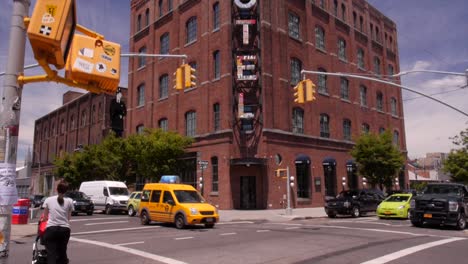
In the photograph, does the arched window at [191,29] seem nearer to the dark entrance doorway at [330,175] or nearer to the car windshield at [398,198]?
the dark entrance doorway at [330,175]

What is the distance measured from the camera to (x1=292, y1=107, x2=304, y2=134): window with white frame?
35.5 m

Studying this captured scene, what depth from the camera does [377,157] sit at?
35156 millimetres

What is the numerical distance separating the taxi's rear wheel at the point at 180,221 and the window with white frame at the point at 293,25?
2335 cm

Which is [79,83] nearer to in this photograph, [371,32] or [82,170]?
[82,170]

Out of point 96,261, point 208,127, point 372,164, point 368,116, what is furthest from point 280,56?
point 96,261

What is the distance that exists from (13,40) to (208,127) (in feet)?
98.1

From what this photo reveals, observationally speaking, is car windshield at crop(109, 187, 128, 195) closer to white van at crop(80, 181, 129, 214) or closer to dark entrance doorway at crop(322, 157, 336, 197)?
white van at crop(80, 181, 129, 214)

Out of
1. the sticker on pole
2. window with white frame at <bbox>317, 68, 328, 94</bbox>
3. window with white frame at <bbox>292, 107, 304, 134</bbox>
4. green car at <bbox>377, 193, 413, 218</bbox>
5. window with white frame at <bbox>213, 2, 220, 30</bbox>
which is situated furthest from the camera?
window with white frame at <bbox>317, 68, 328, 94</bbox>

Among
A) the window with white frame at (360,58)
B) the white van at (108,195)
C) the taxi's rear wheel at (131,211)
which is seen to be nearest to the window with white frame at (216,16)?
the white van at (108,195)

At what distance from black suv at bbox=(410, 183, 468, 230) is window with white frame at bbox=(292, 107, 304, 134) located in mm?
17184

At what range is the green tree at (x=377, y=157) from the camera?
35.1 m

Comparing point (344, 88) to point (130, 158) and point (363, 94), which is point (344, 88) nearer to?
point (363, 94)

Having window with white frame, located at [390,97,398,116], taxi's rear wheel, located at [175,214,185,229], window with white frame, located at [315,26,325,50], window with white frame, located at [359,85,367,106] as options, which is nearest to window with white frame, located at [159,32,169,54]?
window with white frame, located at [315,26,325,50]

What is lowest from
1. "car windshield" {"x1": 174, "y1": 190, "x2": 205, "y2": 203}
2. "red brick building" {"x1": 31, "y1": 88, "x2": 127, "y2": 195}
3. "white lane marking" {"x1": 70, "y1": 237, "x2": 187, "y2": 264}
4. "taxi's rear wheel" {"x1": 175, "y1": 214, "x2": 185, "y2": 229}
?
"white lane marking" {"x1": 70, "y1": 237, "x2": 187, "y2": 264}
